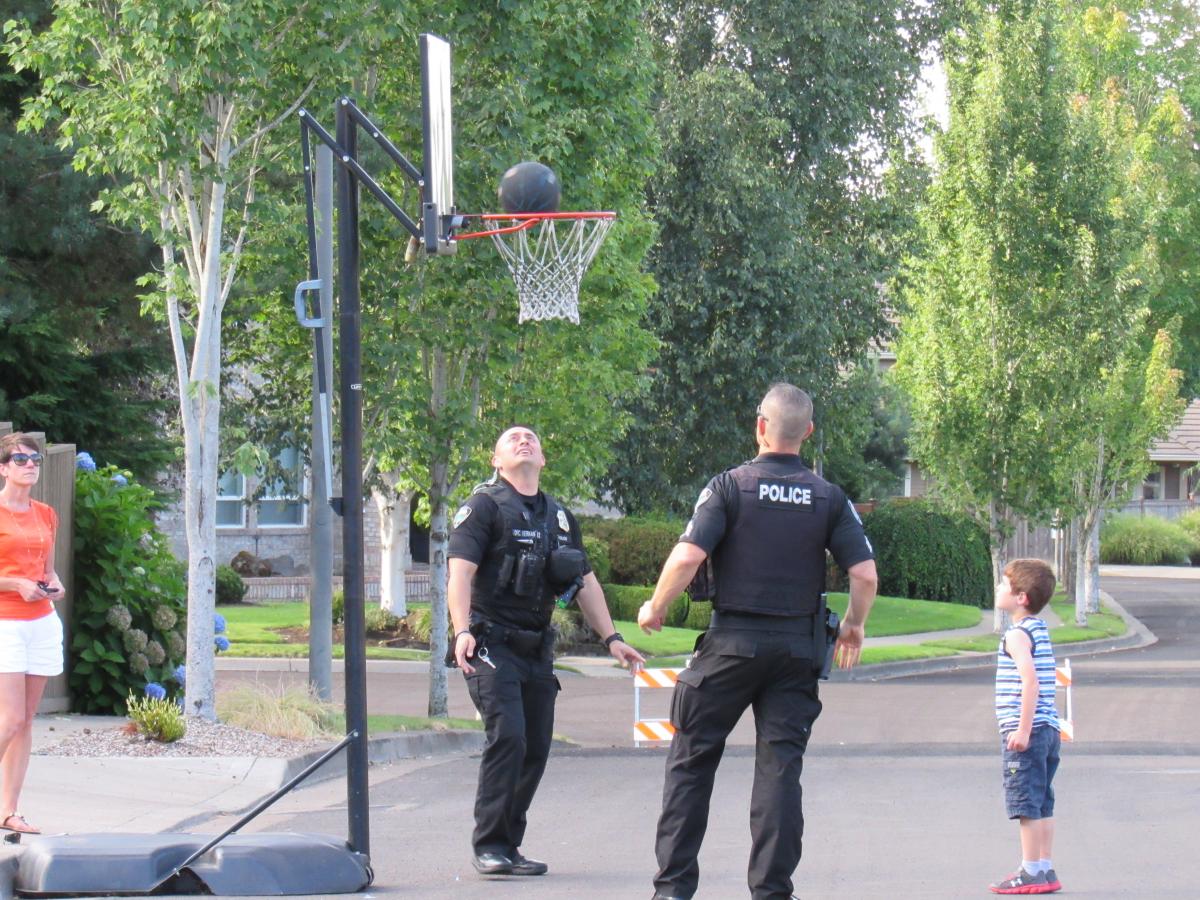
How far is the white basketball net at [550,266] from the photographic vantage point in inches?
511

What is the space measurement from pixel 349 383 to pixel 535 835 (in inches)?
122

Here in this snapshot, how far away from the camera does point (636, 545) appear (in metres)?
28.8

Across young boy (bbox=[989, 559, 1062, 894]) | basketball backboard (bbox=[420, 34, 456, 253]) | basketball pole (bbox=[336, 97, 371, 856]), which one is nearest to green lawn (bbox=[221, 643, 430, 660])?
basketball pole (bbox=[336, 97, 371, 856])

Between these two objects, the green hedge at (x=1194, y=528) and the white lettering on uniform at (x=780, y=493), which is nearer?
the white lettering on uniform at (x=780, y=493)

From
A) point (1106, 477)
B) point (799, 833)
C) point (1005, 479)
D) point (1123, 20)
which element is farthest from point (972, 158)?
point (799, 833)

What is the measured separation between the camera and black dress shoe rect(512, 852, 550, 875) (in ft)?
23.7

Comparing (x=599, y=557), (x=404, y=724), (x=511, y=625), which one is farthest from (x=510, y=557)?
(x=599, y=557)

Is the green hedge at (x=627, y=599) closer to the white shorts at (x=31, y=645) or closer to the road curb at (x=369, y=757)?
the road curb at (x=369, y=757)

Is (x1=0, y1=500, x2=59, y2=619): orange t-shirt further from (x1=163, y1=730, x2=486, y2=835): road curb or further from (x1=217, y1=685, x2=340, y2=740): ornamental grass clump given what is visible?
(x1=217, y1=685, x2=340, y2=740): ornamental grass clump

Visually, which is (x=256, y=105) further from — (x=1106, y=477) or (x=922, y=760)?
(x=1106, y=477)

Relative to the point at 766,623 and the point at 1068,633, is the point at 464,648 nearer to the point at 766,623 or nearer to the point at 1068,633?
the point at 766,623

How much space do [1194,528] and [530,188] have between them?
55.2 meters

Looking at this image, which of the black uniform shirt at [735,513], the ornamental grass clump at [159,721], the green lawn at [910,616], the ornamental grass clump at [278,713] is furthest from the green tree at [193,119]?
the green lawn at [910,616]

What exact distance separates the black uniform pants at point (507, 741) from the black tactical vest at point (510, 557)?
21 centimetres
